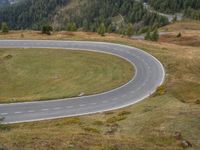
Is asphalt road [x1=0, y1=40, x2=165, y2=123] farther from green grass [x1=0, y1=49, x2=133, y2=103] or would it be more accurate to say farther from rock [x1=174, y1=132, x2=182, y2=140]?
rock [x1=174, y1=132, x2=182, y2=140]

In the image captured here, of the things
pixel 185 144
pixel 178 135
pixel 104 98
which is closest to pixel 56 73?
pixel 104 98

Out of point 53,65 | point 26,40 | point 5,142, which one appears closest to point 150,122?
point 5,142

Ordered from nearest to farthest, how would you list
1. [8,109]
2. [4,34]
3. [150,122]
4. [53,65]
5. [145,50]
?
1. [150,122]
2. [8,109]
3. [53,65]
4. [145,50]
5. [4,34]

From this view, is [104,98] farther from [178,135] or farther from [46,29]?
[46,29]

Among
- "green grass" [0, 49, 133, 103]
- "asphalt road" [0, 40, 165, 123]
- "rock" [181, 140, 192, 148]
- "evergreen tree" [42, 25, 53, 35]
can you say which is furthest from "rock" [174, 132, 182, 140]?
"evergreen tree" [42, 25, 53, 35]

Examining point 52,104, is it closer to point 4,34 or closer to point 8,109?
point 8,109

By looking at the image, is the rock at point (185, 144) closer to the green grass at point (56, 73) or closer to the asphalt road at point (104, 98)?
the asphalt road at point (104, 98)
